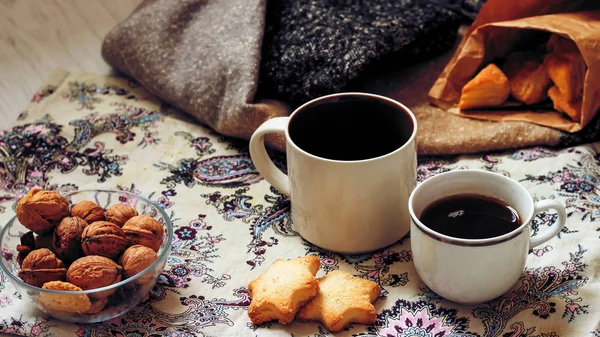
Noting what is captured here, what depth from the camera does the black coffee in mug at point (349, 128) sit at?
901 mm

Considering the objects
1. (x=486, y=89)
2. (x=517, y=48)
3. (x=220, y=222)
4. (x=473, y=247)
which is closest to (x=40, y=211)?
(x=220, y=222)

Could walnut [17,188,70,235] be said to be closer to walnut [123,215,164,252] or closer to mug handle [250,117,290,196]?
walnut [123,215,164,252]

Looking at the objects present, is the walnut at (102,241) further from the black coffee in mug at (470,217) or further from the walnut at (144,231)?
the black coffee in mug at (470,217)

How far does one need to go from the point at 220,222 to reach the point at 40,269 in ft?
0.83

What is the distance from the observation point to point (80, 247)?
82cm

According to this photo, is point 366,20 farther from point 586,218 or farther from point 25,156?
point 25,156

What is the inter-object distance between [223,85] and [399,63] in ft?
0.95

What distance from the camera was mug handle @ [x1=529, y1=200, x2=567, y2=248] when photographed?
78cm

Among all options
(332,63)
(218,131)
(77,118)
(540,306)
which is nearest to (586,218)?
(540,306)

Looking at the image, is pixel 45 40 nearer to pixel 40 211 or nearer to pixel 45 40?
pixel 45 40

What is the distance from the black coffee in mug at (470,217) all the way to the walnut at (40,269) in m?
0.40

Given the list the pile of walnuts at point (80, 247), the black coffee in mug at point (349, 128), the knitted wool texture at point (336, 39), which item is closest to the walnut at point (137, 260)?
the pile of walnuts at point (80, 247)

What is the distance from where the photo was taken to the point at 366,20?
115 cm

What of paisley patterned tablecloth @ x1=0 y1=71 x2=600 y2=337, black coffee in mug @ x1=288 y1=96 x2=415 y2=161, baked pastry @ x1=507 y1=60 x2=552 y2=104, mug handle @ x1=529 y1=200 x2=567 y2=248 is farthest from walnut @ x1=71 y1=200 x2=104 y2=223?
baked pastry @ x1=507 y1=60 x2=552 y2=104
